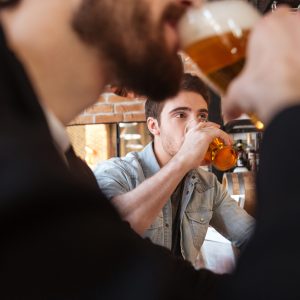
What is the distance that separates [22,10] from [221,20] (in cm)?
27

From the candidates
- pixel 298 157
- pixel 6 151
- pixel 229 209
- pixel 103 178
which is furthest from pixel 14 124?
pixel 229 209

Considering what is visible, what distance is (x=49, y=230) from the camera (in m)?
0.32

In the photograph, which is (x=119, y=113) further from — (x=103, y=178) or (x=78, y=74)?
(x=78, y=74)

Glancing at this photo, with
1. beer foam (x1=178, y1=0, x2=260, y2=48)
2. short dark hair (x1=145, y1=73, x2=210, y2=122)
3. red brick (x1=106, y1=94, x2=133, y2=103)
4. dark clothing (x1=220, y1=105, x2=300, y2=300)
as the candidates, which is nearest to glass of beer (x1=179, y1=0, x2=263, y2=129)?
beer foam (x1=178, y1=0, x2=260, y2=48)

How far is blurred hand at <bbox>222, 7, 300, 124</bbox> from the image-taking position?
44cm

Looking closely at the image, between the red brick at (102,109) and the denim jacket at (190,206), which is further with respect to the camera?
the red brick at (102,109)

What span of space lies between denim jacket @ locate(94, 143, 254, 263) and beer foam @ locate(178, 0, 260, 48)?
28.9 inches

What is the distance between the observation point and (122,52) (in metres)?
0.61

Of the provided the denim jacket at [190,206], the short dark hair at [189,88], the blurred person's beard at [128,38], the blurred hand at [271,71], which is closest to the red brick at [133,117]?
the short dark hair at [189,88]

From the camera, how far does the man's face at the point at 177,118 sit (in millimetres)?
1515

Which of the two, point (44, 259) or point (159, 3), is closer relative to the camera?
point (44, 259)

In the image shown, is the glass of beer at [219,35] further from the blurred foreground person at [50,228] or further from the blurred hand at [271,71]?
the blurred foreground person at [50,228]

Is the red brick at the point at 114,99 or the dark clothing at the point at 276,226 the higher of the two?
the red brick at the point at 114,99

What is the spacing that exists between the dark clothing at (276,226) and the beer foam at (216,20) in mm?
260
